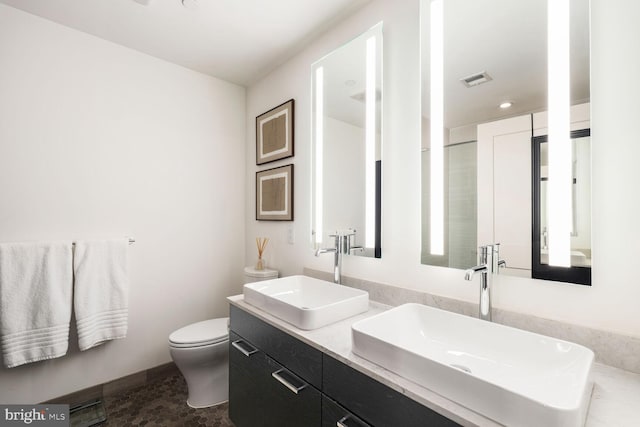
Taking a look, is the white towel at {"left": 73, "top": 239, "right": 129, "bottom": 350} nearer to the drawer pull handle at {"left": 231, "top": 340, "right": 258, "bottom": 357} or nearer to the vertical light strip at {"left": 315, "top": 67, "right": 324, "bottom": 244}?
the drawer pull handle at {"left": 231, "top": 340, "right": 258, "bottom": 357}

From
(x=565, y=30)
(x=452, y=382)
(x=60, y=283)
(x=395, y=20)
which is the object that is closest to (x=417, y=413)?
(x=452, y=382)

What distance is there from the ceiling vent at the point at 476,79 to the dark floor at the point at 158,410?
2.18 metres

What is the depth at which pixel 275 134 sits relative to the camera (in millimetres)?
2289

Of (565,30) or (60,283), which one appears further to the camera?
(60,283)

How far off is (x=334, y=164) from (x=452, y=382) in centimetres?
134

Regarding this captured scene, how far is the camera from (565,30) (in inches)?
39.5

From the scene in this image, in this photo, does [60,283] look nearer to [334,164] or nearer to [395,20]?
[334,164]

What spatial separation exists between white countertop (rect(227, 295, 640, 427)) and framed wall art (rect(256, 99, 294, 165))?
1453mm

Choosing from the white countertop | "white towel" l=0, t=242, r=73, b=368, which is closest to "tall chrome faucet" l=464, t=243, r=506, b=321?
the white countertop

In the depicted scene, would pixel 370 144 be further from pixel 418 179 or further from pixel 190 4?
pixel 190 4

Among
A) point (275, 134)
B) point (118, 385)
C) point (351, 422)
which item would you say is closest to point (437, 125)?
point (351, 422)

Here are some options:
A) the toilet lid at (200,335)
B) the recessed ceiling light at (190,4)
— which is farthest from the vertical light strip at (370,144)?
the toilet lid at (200,335)

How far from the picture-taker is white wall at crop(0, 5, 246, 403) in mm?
1728

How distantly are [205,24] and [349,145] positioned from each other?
1.16m
